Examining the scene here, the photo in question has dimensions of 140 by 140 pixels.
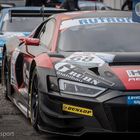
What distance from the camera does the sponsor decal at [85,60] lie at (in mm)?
6293

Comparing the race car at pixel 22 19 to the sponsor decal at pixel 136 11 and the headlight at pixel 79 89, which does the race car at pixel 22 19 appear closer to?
the sponsor decal at pixel 136 11

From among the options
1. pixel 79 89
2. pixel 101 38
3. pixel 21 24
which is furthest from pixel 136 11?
pixel 21 24

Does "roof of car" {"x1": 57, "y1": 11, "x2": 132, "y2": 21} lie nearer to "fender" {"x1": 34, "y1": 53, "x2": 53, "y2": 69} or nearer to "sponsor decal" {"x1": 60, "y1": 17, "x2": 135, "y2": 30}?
"sponsor decal" {"x1": 60, "y1": 17, "x2": 135, "y2": 30}

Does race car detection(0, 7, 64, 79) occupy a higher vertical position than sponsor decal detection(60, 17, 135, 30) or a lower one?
lower

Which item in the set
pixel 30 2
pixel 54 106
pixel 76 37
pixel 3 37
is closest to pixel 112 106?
pixel 54 106

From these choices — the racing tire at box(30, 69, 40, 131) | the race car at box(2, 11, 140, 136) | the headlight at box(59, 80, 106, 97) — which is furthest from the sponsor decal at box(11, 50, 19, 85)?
the headlight at box(59, 80, 106, 97)

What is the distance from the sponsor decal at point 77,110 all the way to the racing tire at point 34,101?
648mm

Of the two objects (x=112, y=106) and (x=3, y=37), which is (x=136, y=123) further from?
(x=3, y=37)

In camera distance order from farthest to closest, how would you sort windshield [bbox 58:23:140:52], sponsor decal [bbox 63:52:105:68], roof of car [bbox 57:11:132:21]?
roof of car [bbox 57:11:132:21], windshield [bbox 58:23:140:52], sponsor decal [bbox 63:52:105:68]

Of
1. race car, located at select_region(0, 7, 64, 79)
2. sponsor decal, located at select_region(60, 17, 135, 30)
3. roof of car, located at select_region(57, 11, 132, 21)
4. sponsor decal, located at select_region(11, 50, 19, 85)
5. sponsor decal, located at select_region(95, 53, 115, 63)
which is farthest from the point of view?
race car, located at select_region(0, 7, 64, 79)

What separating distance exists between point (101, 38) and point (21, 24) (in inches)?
232

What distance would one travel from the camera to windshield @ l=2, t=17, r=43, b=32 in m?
13.0

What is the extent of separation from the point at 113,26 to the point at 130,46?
0.43 metres

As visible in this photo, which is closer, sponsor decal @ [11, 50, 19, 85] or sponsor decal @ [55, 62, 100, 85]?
sponsor decal @ [55, 62, 100, 85]
